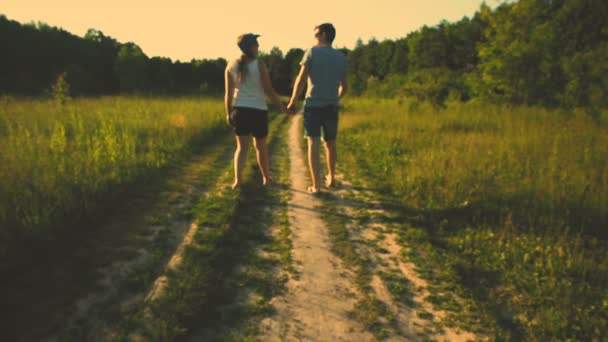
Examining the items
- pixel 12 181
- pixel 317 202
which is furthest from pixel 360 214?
pixel 12 181

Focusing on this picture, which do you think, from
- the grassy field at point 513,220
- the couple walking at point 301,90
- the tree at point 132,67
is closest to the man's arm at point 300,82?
the couple walking at point 301,90

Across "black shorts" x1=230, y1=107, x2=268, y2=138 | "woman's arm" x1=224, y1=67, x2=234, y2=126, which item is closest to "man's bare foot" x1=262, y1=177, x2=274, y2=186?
"black shorts" x1=230, y1=107, x2=268, y2=138

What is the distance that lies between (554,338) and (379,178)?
4.24 meters

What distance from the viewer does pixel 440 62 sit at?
52500 millimetres

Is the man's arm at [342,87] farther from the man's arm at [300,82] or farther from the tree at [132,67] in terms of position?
the tree at [132,67]

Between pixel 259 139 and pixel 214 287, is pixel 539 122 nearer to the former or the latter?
pixel 259 139

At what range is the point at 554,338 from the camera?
2.23m

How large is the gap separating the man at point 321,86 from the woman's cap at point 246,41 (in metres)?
0.78

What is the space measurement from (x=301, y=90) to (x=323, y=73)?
0.43 metres

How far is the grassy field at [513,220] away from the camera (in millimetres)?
2576

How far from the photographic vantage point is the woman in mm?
4844

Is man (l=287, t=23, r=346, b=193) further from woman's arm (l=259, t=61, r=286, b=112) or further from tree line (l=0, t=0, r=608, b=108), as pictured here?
tree line (l=0, t=0, r=608, b=108)

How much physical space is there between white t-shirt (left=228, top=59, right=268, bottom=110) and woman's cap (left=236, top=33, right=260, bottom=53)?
200 millimetres

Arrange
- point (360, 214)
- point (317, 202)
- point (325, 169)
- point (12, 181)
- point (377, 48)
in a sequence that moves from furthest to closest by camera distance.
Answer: point (377, 48), point (325, 169), point (317, 202), point (360, 214), point (12, 181)
